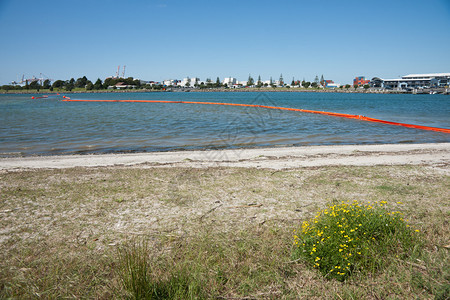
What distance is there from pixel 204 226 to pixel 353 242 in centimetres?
248

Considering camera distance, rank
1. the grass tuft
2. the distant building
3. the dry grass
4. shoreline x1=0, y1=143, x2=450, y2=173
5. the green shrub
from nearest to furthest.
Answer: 1. the grass tuft
2. the dry grass
3. the green shrub
4. shoreline x1=0, y1=143, x2=450, y2=173
5. the distant building

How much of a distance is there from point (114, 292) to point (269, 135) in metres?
17.1

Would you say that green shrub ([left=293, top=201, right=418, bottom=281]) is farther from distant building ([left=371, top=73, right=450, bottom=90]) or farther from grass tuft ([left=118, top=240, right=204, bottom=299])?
distant building ([left=371, top=73, right=450, bottom=90])

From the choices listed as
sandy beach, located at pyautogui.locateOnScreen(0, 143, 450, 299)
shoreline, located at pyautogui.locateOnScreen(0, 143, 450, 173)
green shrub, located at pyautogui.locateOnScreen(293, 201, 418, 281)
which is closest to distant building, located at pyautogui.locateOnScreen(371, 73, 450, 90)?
shoreline, located at pyautogui.locateOnScreen(0, 143, 450, 173)

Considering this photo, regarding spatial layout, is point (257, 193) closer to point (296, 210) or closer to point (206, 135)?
point (296, 210)

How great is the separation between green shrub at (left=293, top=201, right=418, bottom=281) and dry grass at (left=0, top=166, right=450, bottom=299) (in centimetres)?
15

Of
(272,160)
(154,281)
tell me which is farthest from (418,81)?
(154,281)

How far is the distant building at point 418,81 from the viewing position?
16438cm

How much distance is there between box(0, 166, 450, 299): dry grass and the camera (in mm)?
3346

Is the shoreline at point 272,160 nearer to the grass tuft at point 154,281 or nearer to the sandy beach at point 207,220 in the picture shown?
the sandy beach at point 207,220

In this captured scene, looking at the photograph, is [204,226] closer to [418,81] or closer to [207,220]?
[207,220]

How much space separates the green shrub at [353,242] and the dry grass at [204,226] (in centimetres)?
15

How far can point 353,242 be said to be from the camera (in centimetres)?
367

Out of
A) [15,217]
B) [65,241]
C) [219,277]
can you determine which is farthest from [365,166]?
[15,217]
